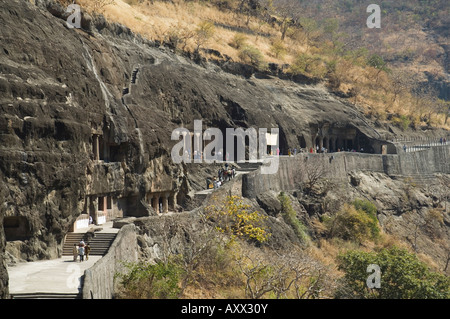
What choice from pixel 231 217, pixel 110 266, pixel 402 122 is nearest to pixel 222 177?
pixel 231 217

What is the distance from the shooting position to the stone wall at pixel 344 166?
137 ft

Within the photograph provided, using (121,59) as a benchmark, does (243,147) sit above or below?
below

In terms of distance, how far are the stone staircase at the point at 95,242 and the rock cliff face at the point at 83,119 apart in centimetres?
62

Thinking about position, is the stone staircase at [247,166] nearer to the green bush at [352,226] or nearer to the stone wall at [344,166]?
the stone wall at [344,166]

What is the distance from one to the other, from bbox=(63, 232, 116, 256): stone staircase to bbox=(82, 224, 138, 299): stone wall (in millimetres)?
742

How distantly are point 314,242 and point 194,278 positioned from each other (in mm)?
17812

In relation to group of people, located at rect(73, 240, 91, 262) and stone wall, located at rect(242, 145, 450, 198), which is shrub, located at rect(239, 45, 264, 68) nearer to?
stone wall, located at rect(242, 145, 450, 198)

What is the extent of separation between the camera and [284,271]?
29.1 meters

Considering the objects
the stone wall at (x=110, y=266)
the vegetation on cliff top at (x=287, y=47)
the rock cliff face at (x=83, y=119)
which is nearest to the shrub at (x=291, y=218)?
the rock cliff face at (x=83, y=119)

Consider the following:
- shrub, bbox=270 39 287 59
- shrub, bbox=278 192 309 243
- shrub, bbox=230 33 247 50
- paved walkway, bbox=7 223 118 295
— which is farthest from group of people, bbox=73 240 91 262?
shrub, bbox=270 39 287 59

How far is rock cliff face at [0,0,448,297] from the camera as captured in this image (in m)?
23.1
